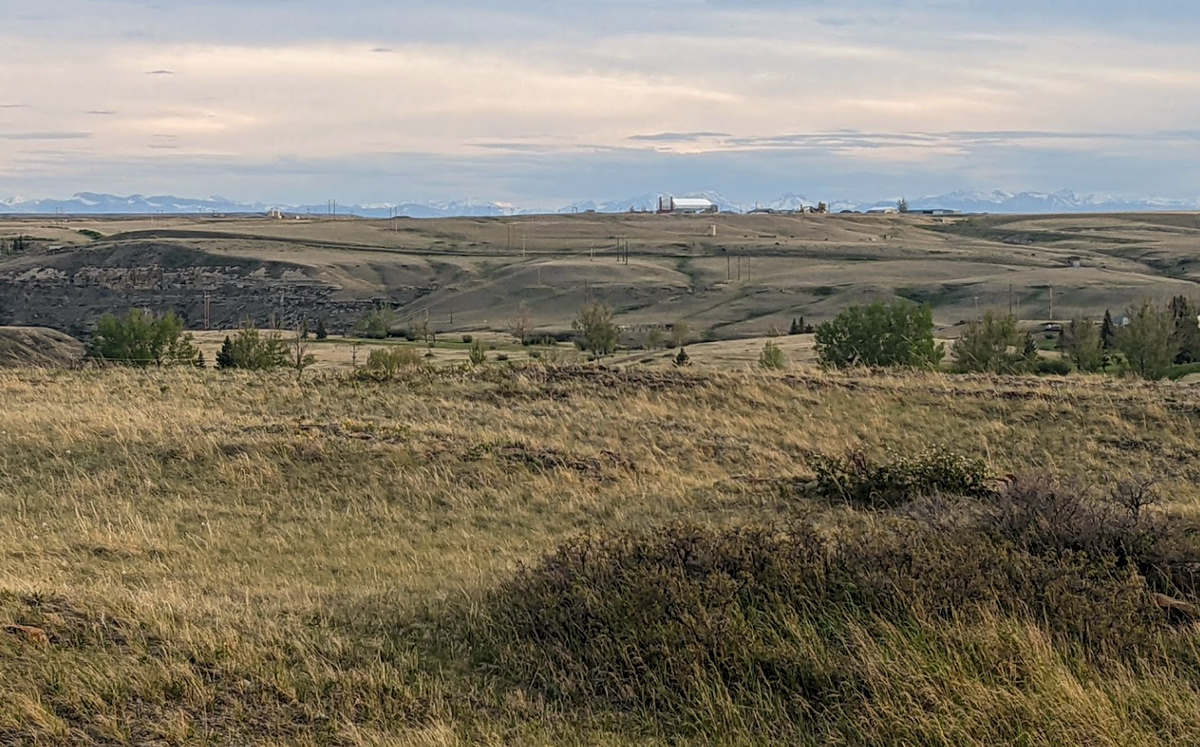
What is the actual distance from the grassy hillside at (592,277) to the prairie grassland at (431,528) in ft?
280

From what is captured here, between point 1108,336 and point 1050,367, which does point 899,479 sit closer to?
point 1050,367

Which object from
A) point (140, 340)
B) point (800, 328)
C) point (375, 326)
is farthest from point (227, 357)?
point (375, 326)

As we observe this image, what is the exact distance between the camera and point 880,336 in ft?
183

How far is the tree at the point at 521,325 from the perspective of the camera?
332ft

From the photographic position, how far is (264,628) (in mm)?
7219

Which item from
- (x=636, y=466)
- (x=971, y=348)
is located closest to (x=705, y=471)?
(x=636, y=466)

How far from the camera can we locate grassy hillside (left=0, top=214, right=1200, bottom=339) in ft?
390


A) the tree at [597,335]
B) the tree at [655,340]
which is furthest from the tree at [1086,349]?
the tree at [655,340]

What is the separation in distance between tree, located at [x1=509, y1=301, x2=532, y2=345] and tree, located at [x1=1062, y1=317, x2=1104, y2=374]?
1806 inches

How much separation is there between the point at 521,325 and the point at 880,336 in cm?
5251

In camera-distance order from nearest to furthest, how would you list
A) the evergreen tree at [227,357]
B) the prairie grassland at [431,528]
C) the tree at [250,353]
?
the prairie grassland at [431,528] → the evergreen tree at [227,357] → the tree at [250,353]

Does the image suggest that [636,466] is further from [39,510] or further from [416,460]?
[39,510]

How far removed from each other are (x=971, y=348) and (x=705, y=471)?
151 ft

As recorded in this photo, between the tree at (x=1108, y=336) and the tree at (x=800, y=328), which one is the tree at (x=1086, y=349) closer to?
the tree at (x=1108, y=336)
